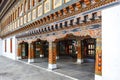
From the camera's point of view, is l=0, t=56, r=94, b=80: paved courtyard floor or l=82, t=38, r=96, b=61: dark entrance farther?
l=82, t=38, r=96, b=61: dark entrance

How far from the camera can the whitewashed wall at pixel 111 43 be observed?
6020mm

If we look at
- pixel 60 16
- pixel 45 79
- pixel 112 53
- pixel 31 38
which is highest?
pixel 60 16

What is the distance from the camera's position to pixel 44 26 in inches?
500

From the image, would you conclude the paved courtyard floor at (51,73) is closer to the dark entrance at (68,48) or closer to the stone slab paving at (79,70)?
the stone slab paving at (79,70)

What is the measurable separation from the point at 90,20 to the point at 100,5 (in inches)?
38.0

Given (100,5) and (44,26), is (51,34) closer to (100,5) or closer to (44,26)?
(44,26)

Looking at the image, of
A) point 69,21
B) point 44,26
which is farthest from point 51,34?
point 69,21

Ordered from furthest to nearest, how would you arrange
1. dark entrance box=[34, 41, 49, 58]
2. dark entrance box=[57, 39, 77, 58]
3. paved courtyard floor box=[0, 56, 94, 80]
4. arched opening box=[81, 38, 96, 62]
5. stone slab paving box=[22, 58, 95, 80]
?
dark entrance box=[34, 41, 49, 58]
dark entrance box=[57, 39, 77, 58]
arched opening box=[81, 38, 96, 62]
paved courtyard floor box=[0, 56, 94, 80]
stone slab paving box=[22, 58, 95, 80]

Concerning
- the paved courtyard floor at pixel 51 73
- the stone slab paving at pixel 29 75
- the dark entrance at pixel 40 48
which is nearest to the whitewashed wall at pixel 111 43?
the paved courtyard floor at pixel 51 73

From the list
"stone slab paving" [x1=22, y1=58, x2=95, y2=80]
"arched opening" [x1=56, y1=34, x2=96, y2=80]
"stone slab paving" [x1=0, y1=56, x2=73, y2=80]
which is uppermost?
"arched opening" [x1=56, y1=34, x2=96, y2=80]

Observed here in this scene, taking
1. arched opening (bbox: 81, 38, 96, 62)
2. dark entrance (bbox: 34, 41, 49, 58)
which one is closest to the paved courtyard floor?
arched opening (bbox: 81, 38, 96, 62)

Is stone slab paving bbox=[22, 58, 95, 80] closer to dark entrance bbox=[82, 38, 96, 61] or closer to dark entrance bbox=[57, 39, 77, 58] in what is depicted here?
dark entrance bbox=[82, 38, 96, 61]

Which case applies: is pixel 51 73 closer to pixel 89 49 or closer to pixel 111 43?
pixel 111 43

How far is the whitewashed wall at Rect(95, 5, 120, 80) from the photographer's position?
6020 mm
